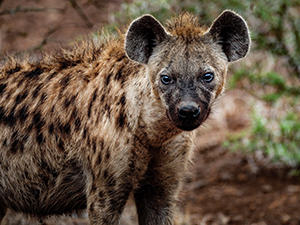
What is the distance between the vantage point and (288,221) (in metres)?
5.08

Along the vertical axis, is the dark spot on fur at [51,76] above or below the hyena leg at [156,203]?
above

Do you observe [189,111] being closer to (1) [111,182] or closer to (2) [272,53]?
(1) [111,182]

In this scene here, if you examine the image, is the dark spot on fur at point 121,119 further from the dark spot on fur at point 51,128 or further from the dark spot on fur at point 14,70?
the dark spot on fur at point 14,70

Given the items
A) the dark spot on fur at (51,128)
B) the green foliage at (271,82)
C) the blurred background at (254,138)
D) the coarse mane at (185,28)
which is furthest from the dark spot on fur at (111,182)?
the green foliage at (271,82)

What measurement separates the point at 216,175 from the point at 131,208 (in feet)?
3.77

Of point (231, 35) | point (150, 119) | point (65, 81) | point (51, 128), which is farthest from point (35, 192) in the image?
point (231, 35)

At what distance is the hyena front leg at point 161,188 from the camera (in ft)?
11.4

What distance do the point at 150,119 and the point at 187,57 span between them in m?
0.41

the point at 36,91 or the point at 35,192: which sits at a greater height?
the point at 36,91

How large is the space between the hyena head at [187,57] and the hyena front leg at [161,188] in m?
0.43

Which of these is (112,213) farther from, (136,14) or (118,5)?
(118,5)

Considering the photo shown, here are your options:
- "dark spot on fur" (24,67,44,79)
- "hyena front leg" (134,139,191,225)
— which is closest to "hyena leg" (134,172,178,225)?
"hyena front leg" (134,139,191,225)

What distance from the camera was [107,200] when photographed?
3.39 m

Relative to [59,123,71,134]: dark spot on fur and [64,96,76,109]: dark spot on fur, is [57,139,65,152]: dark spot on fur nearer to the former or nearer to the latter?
[59,123,71,134]: dark spot on fur
